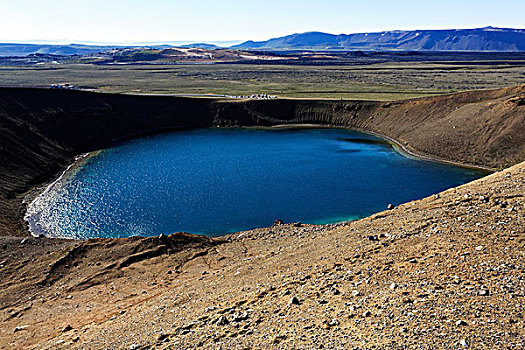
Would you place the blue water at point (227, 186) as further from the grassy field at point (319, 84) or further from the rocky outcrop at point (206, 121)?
the grassy field at point (319, 84)

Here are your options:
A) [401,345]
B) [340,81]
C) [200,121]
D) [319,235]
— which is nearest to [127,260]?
[319,235]

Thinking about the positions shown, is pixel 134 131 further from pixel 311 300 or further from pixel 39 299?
pixel 311 300

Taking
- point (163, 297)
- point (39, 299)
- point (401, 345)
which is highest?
point (401, 345)

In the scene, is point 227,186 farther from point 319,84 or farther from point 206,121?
point 319,84

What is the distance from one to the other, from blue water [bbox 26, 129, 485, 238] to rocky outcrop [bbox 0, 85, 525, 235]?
4.96 m

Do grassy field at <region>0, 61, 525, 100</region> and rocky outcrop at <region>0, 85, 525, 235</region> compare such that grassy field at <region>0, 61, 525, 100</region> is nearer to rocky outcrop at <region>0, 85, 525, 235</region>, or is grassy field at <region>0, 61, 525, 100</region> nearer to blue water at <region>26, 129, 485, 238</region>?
rocky outcrop at <region>0, 85, 525, 235</region>

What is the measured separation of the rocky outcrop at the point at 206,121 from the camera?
66750mm

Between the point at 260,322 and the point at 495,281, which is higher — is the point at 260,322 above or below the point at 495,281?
below

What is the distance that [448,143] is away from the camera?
74.9 m

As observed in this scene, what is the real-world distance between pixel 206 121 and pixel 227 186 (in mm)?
52421

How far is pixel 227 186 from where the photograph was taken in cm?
5919

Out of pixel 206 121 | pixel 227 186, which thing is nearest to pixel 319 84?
pixel 206 121

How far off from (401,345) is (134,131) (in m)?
92.4

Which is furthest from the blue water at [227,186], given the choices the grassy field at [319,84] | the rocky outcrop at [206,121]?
the grassy field at [319,84]
